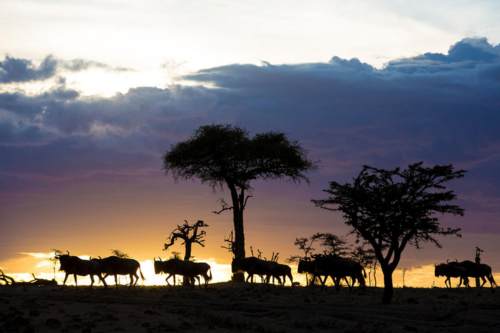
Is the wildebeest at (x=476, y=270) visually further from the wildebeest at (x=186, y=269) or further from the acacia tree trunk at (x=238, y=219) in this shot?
the wildebeest at (x=186, y=269)

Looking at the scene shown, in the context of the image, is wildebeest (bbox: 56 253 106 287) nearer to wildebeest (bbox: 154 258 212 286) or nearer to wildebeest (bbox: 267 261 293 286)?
wildebeest (bbox: 154 258 212 286)

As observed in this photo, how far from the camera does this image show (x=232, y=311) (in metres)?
37.2

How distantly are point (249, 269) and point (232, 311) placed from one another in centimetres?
1975

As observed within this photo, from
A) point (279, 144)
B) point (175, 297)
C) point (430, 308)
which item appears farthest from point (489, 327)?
point (279, 144)

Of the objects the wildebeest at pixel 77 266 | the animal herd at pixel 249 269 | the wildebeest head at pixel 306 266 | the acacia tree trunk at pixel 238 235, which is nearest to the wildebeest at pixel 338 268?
the animal herd at pixel 249 269

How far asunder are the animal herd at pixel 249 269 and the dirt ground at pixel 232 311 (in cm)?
139

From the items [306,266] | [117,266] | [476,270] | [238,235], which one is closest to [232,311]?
[117,266]

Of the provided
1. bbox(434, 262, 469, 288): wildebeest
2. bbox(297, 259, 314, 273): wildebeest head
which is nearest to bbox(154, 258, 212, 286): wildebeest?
bbox(297, 259, 314, 273): wildebeest head

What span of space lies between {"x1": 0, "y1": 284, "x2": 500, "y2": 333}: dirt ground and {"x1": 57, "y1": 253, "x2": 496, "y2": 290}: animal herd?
1387mm

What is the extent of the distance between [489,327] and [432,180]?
31.1 ft

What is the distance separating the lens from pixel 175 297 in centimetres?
4297

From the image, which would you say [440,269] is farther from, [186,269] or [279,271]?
[186,269]

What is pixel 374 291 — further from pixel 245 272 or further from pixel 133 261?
pixel 133 261

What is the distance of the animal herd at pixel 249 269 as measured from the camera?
46625 mm
